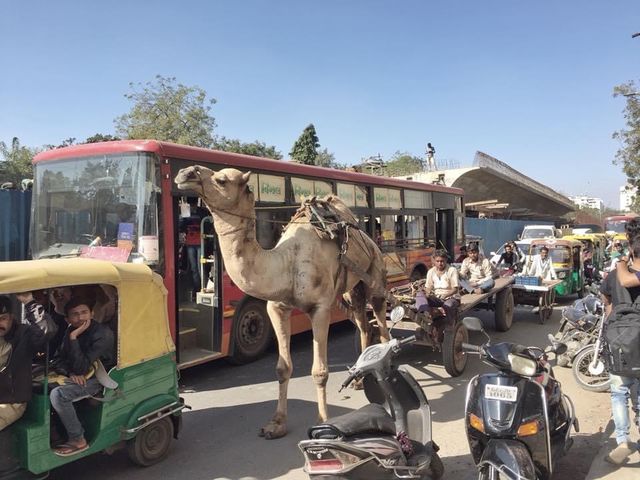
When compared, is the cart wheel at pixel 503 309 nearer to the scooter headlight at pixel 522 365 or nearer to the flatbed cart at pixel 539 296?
the flatbed cart at pixel 539 296

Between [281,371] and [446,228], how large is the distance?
10144mm

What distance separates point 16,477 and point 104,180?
379 centimetres

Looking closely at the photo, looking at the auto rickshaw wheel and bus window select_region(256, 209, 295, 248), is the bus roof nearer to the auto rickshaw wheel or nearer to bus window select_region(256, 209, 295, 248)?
bus window select_region(256, 209, 295, 248)

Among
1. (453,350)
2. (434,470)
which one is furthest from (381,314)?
(434,470)

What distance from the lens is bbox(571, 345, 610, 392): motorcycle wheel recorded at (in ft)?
20.2

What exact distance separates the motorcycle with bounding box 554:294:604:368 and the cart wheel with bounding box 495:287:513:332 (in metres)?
1.83

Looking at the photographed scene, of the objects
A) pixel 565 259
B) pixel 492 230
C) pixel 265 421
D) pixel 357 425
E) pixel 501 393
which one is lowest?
pixel 265 421

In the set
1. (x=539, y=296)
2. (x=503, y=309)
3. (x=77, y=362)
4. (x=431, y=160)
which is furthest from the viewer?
(x=431, y=160)

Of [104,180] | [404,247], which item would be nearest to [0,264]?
[104,180]

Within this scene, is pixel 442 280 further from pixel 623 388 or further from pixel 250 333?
pixel 623 388

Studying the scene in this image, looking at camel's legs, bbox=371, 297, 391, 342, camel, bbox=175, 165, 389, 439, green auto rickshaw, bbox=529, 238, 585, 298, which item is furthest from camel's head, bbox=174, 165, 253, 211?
green auto rickshaw, bbox=529, 238, 585, 298

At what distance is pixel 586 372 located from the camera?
251 inches

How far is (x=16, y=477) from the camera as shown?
136 inches

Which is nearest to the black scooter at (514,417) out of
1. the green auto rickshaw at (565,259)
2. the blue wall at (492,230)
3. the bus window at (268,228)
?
the bus window at (268,228)
